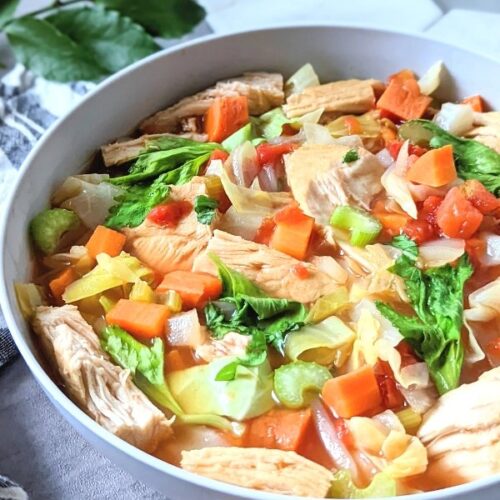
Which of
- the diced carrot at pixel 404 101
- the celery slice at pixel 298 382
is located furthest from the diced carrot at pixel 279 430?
the diced carrot at pixel 404 101

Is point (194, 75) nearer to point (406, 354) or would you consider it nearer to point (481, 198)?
point (481, 198)

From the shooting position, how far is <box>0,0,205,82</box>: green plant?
411cm

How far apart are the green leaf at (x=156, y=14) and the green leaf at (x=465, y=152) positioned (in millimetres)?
1465

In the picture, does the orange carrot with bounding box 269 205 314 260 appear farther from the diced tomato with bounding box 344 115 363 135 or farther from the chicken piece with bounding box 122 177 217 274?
the diced tomato with bounding box 344 115 363 135

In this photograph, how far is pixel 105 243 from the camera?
10.1 ft

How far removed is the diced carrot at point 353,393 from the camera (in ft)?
8.53

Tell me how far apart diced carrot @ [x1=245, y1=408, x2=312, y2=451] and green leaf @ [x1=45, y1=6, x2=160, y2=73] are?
2.15m

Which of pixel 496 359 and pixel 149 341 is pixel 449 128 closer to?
pixel 496 359

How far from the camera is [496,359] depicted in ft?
9.07

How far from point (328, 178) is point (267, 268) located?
47 cm

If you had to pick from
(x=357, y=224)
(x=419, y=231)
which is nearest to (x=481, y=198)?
(x=419, y=231)

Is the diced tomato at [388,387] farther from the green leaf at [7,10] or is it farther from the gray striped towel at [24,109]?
the green leaf at [7,10]

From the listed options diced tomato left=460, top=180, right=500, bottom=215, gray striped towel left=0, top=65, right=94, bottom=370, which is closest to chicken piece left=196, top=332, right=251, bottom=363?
diced tomato left=460, top=180, right=500, bottom=215

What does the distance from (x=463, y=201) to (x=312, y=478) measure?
120cm
